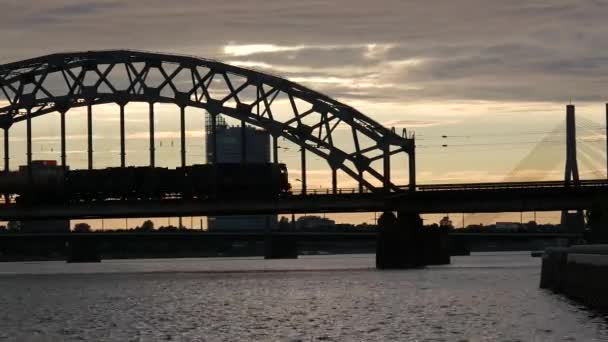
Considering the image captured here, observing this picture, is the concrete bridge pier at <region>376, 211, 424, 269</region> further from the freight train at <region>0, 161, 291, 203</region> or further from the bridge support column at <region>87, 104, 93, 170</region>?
the bridge support column at <region>87, 104, 93, 170</region>

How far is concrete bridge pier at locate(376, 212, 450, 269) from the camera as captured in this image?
14962 centimetres

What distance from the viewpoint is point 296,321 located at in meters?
69.3

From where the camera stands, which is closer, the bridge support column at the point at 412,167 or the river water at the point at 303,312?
the river water at the point at 303,312

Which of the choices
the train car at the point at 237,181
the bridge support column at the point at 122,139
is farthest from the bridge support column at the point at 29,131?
the train car at the point at 237,181

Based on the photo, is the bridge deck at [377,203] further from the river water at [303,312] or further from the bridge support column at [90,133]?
the river water at [303,312]

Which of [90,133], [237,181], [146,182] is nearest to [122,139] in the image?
[90,133]

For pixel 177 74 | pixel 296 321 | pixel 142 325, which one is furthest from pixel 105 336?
pixel 177 74

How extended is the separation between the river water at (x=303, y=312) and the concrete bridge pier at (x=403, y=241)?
2821 centimetres

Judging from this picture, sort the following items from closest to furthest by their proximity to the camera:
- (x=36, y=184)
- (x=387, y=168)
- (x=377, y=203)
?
(x=377, y=203) → (x=387, y=168) → (x=36, y=184)

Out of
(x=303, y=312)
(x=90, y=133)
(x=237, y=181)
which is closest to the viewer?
(x=303, y=312)

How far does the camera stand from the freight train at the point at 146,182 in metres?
149

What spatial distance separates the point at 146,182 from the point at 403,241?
90.0ft

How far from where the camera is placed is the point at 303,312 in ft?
252

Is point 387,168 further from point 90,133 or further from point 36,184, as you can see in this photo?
point 36,184
